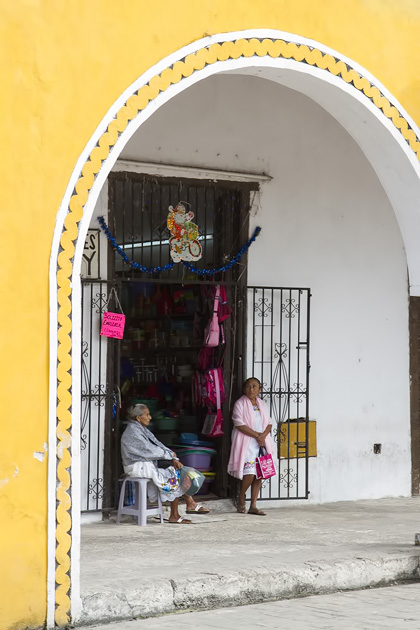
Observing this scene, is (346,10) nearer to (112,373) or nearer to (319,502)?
(112,373)

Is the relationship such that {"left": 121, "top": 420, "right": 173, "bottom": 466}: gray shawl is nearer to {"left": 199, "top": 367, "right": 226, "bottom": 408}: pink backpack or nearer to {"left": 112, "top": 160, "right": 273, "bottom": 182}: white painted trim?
{"left": 199, "top": 367, "right": 226, "bottom": 408}: pink backpack

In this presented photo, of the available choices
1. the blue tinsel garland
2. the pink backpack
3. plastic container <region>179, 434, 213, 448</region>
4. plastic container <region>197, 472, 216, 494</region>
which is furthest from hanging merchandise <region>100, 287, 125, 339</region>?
plastic container <region>197, 472, 216, 494</region>

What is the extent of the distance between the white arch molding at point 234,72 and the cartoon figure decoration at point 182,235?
7.29 ft

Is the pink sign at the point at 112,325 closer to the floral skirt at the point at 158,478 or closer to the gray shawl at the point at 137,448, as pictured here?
the gray shawl at the point at 137,448

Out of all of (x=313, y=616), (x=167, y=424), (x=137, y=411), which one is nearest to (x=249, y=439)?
(x=167, y=424)

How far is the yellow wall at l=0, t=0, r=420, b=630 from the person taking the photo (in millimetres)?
5273

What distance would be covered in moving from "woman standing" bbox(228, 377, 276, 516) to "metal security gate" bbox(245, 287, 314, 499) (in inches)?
11.8

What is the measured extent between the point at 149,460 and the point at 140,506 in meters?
0.36

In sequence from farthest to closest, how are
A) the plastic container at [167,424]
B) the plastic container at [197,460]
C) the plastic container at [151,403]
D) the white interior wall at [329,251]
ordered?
the plastic container at [151,403] → the plastic container at [167,424] → the plastic container at [197,460] → the white interior wall at [329,251]

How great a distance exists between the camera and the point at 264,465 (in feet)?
29.4

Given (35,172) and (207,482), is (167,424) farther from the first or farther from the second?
(35,172)

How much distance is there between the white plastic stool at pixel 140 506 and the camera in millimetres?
8203

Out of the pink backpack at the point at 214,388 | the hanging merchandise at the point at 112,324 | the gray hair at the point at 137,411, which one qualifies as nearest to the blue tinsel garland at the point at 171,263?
the hanging merchandise at the point at 112,324

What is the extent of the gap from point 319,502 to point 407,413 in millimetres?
1294
